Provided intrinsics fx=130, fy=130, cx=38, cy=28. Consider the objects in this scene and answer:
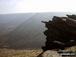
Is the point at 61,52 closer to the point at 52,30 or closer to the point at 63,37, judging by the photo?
the point at 63,37

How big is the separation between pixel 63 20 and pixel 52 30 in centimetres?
277

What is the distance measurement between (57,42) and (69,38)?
65.5 inches

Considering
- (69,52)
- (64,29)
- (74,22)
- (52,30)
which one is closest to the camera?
(69,52)

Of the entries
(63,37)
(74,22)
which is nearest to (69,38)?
(63,37)

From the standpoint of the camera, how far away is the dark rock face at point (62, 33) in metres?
16.1

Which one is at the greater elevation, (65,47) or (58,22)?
(58,22)

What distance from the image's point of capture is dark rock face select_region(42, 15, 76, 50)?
1608cm

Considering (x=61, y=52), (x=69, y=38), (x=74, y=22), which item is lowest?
(x=61, y=52)

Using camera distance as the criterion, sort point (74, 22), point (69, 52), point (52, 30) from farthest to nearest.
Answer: point (52, 30)
point (74, 22)
point (69, 52)

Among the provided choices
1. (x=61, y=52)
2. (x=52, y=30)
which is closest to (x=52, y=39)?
(x=52, y=30)

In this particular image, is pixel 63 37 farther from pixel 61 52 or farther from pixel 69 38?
pixel 61 52

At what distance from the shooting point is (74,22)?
51.4 feet

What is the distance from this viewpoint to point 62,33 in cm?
1716

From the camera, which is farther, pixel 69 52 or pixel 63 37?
pixel 63 37
